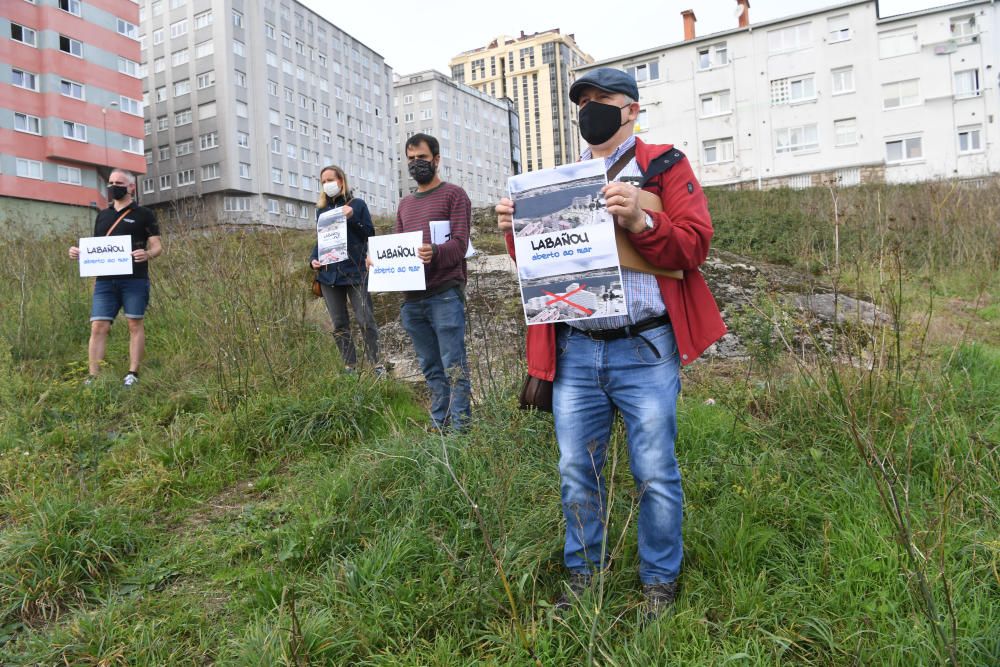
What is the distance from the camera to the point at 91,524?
128 inches

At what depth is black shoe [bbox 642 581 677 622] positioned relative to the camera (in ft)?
7.72

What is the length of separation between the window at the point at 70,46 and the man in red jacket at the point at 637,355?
151 ft

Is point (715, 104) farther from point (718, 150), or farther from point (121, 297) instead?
point (121, 297)

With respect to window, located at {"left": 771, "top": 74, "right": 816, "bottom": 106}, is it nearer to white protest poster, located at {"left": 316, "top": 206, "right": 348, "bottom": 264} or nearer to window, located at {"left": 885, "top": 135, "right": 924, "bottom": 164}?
window, located at {"left": 885, "top": 135, "right": 924, "bottom": 164}

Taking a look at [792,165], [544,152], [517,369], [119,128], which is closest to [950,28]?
[792,165]

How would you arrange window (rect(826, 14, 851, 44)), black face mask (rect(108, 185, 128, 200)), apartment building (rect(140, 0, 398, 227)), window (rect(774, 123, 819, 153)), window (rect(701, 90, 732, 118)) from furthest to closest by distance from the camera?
apartment building (rect(140, 0, 398, 227)), window (rect(701, 90, 732, 118)), window (rect(774, 123, 819, 153)), window (rect(826, 14, 851, 44)), black face mask (rect(108, 185, 128, 200))

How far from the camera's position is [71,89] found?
123 feet

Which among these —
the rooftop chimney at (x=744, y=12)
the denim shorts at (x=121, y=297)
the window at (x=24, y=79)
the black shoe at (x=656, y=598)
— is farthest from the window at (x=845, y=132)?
the window at (x=24, y=79)

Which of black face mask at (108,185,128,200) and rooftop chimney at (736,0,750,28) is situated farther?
rooftop chimney at (736,0,750,28)

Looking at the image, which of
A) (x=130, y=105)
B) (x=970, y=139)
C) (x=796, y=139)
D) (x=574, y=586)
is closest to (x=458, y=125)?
(x=130, y=105)

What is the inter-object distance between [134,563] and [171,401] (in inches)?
91.6

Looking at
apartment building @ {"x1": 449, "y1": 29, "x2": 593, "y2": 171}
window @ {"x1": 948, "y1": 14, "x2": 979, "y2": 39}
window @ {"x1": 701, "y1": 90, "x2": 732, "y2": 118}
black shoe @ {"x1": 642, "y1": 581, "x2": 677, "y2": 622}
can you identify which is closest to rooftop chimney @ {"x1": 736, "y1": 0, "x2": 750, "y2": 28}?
window @ {"x1": 701, "y1": 90, "x2": 732, "y2": 118}

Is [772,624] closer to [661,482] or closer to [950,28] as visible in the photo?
[661,482]

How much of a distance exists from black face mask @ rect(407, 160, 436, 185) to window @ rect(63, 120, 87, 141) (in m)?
42.2
